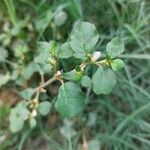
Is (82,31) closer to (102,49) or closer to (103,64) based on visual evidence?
(103,64)

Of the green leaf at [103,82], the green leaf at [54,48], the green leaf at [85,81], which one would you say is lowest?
the green leaf at [85,81]

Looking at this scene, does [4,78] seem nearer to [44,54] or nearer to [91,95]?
[91,95]

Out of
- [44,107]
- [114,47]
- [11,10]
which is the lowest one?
[44,107]

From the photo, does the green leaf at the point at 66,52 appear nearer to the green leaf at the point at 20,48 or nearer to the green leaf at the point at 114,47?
the green leaf at the point at 114,47

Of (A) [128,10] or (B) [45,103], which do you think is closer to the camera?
(B) [45,103]

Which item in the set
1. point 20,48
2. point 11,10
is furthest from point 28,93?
point 11,10

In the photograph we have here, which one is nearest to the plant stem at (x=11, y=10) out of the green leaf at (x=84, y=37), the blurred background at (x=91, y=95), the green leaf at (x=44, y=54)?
the blurred background at (x=91, y=95)

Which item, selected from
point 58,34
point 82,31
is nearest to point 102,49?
point 58,34
